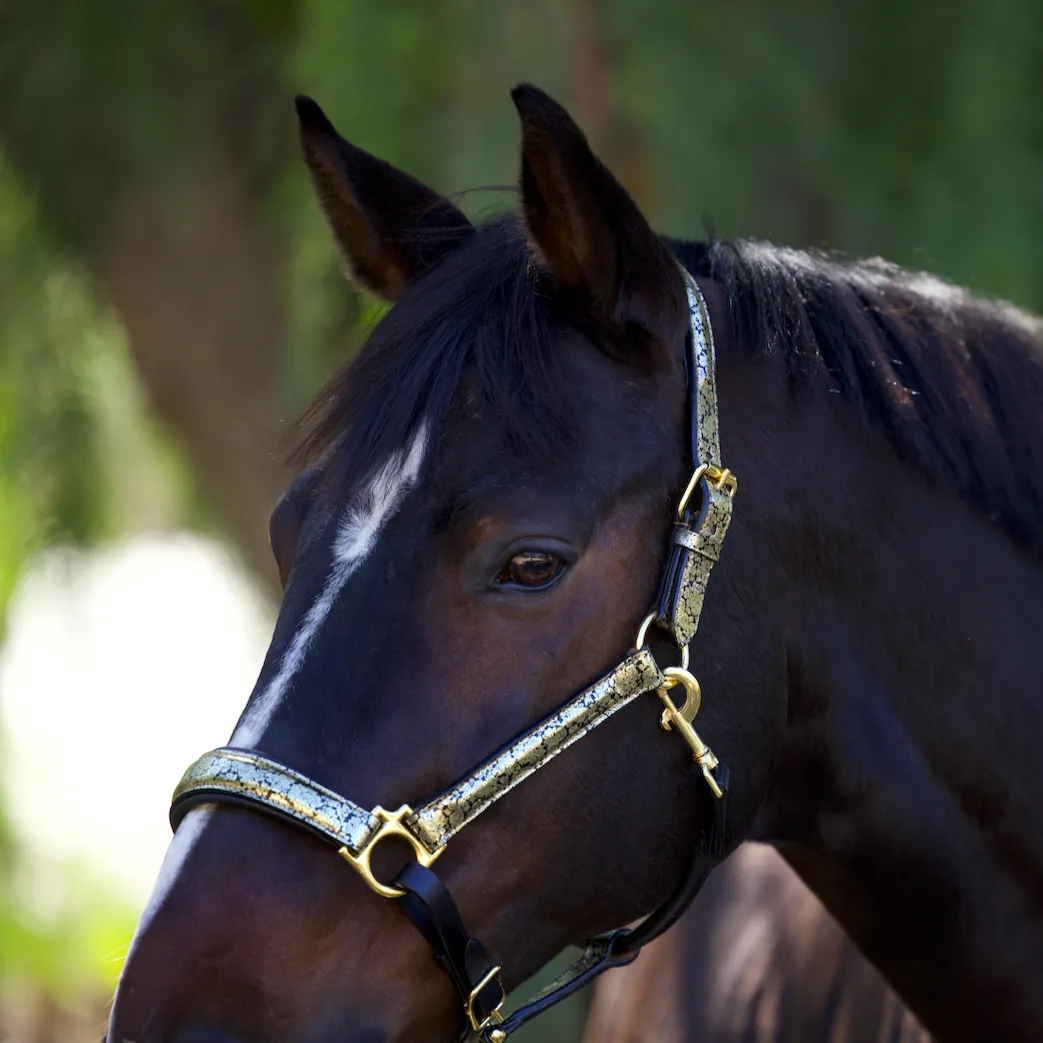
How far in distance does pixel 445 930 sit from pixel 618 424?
1.77ft

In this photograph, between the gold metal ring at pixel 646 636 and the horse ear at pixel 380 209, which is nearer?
the gold metal ring at pixel 646 636

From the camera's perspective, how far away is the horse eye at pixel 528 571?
4.24ft

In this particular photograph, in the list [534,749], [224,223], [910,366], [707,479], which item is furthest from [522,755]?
[224,223]

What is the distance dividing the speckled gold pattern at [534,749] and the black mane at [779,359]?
0.81 feet

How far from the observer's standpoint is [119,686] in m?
6.14

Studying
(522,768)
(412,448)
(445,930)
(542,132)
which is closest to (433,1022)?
(445,930)

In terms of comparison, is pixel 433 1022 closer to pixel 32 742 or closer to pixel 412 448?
pixel 412 448

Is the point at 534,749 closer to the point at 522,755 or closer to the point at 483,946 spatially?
the point at 522,755

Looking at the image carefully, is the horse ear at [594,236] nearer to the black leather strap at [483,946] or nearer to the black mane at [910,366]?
the black mane at [910,366]

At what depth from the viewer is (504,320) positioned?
4.62 feet

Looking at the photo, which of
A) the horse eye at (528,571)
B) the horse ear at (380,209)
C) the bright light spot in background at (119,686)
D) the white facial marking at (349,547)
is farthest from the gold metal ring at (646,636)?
the bright light spot in background at (119,686)

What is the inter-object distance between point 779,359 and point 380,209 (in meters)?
0.55

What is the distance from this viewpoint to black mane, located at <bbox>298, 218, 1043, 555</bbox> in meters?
1.37

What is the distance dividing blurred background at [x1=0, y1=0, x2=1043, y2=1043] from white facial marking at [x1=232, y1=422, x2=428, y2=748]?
0.53m
